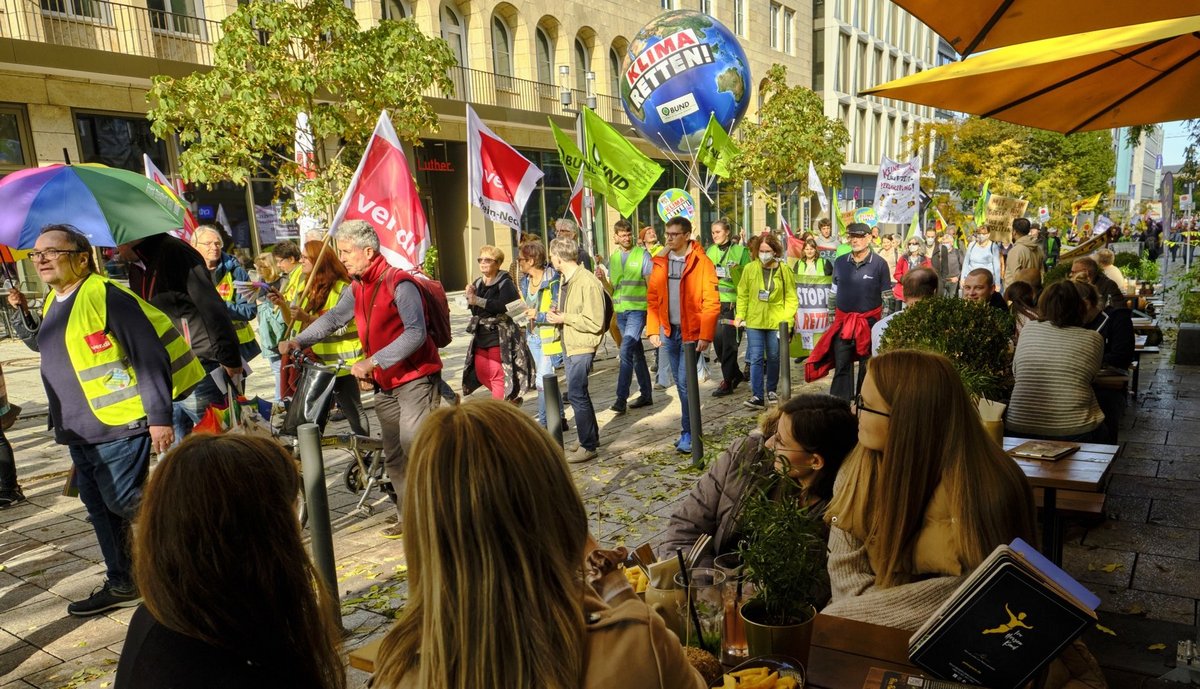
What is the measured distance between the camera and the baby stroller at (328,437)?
5402 mm

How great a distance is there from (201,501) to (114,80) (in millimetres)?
17021

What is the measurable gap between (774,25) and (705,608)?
40.1 m

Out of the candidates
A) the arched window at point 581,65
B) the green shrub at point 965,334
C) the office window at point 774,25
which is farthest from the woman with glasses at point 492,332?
the office window at point 774,25

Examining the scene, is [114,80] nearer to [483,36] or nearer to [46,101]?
[46,101]

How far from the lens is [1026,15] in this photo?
289 centimetres

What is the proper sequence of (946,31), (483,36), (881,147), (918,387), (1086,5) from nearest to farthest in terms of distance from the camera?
1. (918,387)
2. (1086,5)
3. (946,31)
4. (483,36)
5. (881,147)

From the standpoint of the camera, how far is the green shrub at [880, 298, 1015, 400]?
502 cm

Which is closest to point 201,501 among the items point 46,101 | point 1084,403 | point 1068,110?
point 1084,403

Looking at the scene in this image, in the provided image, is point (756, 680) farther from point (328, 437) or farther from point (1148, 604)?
point (328, 437)

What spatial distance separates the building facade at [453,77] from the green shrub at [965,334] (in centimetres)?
686

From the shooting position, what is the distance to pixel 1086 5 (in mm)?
2840

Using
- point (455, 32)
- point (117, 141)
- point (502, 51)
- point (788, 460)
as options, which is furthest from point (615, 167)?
point (502, 51)

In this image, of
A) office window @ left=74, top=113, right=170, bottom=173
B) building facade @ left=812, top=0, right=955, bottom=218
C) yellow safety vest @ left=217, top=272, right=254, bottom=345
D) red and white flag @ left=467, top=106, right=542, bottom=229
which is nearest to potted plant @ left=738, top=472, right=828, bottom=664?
red and white flag @ left=467, top=106, right=542, bottom=229

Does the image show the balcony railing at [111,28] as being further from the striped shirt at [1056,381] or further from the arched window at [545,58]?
the striped shirt at [1056,381]
